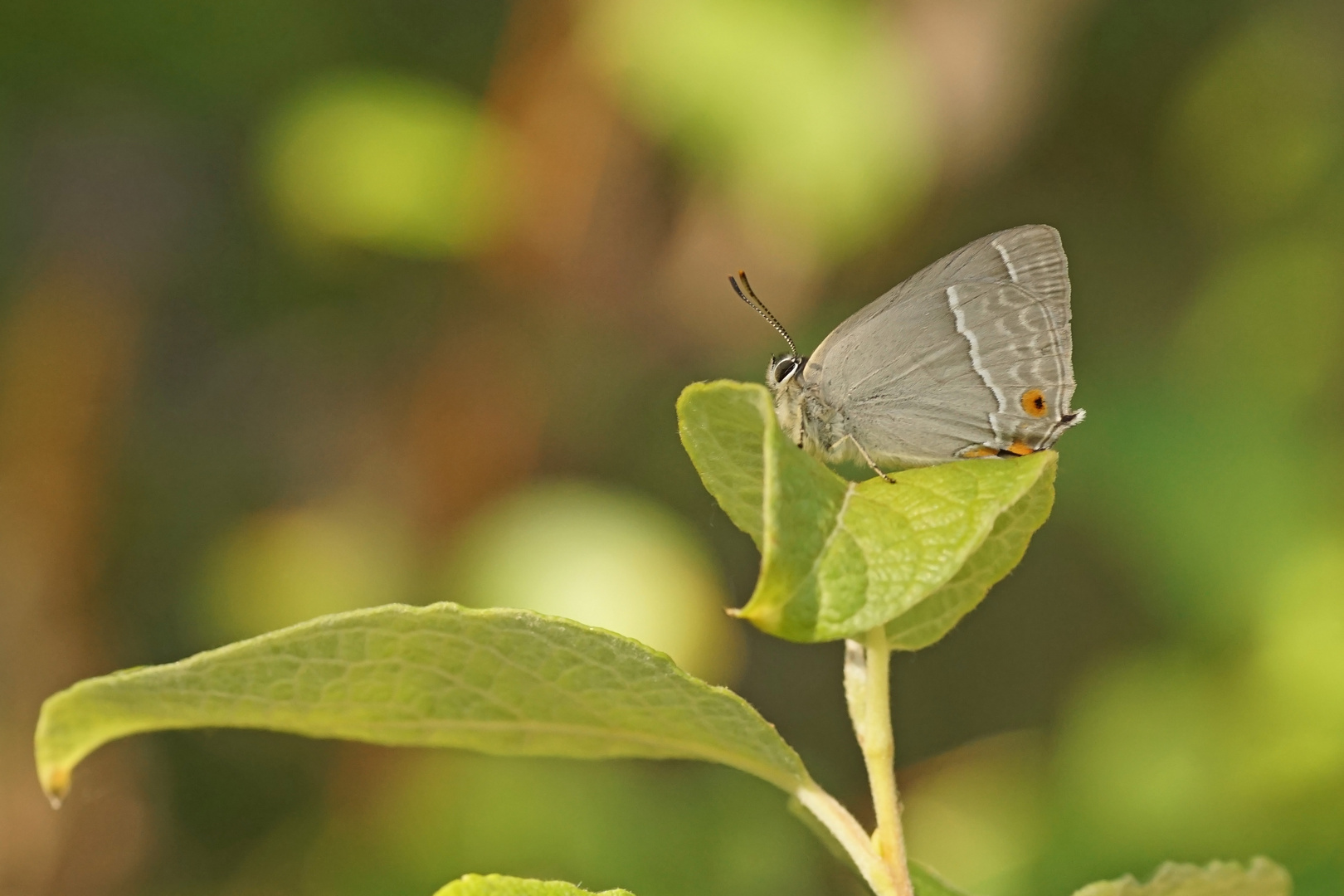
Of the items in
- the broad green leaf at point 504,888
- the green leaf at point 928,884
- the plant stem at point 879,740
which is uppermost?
the plant stem at point 879,740

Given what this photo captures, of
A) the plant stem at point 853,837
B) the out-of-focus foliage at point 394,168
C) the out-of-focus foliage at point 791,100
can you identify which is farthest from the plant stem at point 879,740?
the out-of-focus foliage at point 394,168

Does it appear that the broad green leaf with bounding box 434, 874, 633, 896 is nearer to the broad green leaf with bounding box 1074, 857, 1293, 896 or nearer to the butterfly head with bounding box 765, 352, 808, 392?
the broad green leaf with bounding box 1074, 857, 1293, 896

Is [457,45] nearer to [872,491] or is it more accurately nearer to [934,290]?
[934,290]

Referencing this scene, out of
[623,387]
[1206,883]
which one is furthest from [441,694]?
[623,387]

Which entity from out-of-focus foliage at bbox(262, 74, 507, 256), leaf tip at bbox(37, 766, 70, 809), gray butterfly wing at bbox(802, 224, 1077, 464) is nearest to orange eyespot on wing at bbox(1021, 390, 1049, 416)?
gray butterfly wing at bbox(802, 224, 1077, 464)

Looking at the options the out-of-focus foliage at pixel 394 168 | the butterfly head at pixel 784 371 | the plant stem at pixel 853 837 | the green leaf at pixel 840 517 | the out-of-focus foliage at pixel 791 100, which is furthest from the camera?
the out-of-focus foliage at pixel 394 168

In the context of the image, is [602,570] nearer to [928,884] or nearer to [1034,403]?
[1034,403]

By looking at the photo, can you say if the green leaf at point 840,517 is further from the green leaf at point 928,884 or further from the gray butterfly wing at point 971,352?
the gray butterfly wing at point 971,352

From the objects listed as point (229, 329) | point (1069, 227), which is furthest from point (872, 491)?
point (229, 329)
